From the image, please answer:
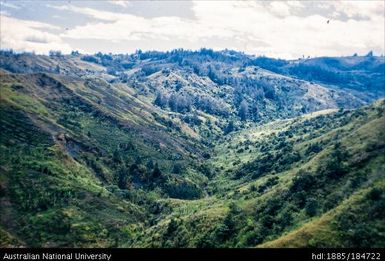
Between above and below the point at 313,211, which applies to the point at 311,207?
above

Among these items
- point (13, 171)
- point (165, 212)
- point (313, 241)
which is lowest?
point (165, 212)

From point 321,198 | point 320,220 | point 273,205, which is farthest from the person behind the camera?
point 273,205

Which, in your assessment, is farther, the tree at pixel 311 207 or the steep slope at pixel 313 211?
the tree at pixel 311 207

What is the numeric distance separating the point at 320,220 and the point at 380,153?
30.5 metres

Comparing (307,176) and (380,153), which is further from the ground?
(380,153)

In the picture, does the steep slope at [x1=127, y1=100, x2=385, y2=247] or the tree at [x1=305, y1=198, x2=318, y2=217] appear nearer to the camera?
the steep slope at [x1=127, y1=100, x2=385, y2=247]

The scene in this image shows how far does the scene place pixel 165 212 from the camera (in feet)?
574

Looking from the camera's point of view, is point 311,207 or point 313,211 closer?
point 313,211

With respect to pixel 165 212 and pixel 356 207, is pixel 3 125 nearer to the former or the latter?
pixel 165 212
